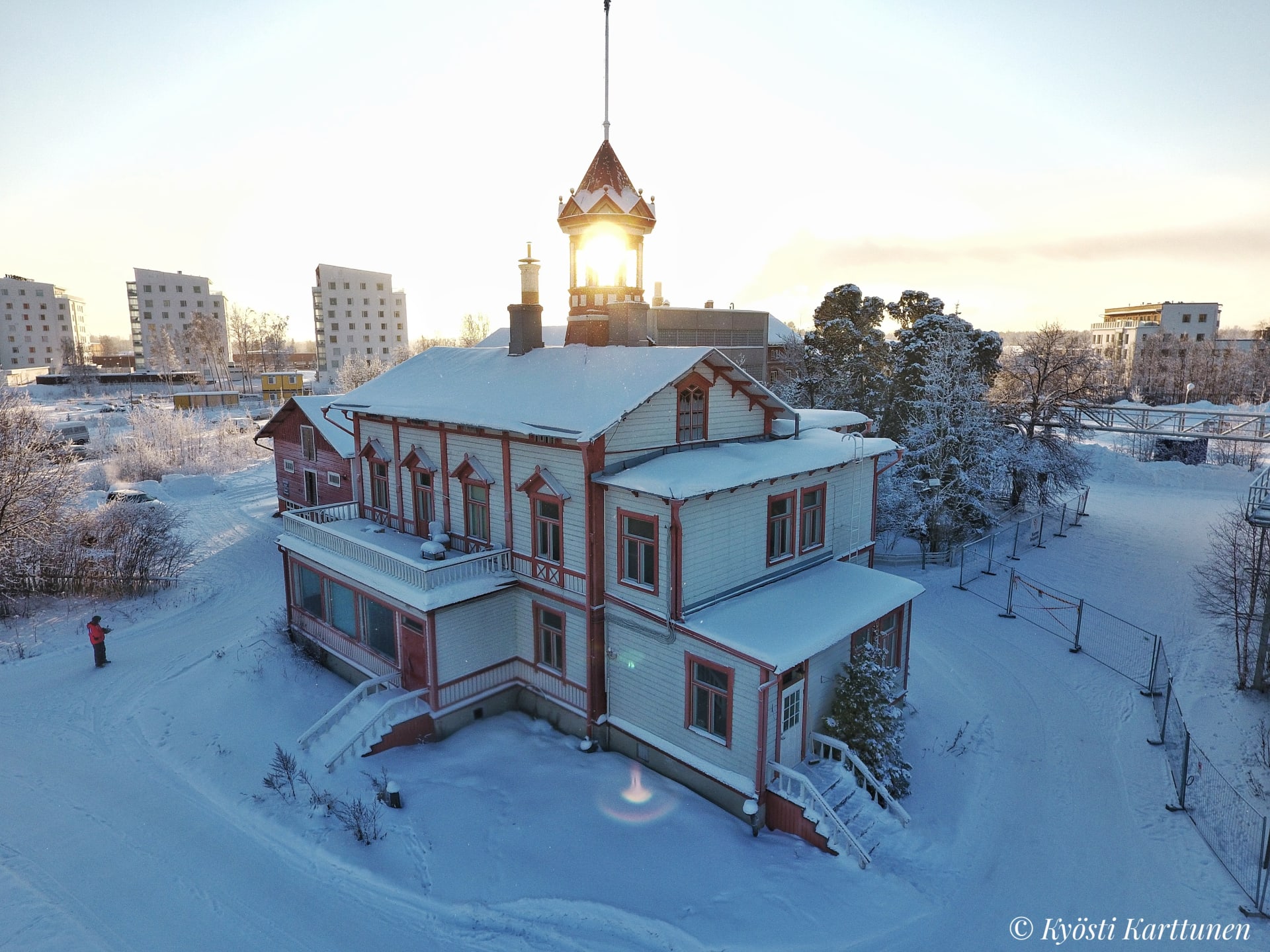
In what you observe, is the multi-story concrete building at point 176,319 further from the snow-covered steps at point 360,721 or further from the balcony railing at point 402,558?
the snow-covered steps at point 360,721

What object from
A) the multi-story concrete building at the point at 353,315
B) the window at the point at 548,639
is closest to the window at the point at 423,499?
the window at the point at 548,639

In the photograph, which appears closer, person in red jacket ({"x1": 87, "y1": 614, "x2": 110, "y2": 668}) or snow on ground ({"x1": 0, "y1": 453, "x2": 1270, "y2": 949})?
snow on ground ({"x1": 0, "y1": 453, "x2": 1270, "y2": 949})

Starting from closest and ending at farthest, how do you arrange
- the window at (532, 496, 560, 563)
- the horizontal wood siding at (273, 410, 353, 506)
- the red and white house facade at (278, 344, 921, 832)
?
the red and white house facade at (278, 344, 921, 832)
the window at (532, 496, 560, 563)
the horizontal wood siding at (273, 410, 353, 506)

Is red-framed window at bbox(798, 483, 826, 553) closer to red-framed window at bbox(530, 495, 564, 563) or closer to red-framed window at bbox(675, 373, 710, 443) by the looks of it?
red-framed window at bbox(675, 373, 710, 443)

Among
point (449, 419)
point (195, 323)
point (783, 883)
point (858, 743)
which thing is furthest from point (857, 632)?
point (195, 323)

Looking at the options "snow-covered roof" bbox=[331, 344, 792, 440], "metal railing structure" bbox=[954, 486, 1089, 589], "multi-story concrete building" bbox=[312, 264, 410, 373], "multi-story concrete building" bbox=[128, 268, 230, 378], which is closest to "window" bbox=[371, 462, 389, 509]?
"snow-covered roof" bbox=[331, 344, 792, 440]

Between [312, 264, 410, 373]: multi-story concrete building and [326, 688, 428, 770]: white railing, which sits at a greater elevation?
[312, 264, 410, 373]: multi-story concrete building

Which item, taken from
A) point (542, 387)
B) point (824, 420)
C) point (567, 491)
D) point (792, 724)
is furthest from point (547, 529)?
point (824, 420)
